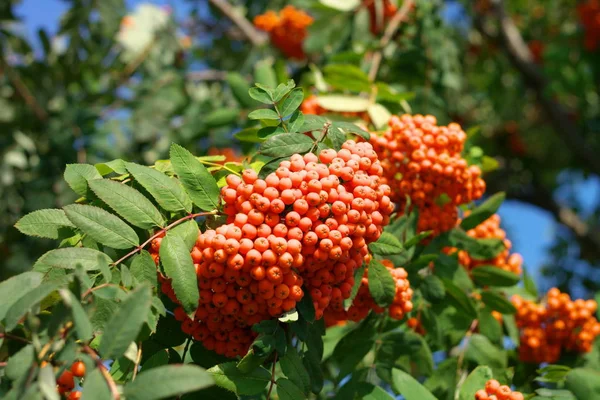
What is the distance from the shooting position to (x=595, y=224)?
6871 mm

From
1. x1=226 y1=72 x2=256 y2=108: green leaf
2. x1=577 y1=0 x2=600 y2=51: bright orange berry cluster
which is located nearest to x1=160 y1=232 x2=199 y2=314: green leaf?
x1=226 y1=72 x2=256 y2=108: green leaf

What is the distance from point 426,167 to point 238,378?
0.89 meters

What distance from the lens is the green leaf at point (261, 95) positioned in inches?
71.2

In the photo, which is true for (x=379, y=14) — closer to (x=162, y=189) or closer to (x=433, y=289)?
(x=433, y=289)

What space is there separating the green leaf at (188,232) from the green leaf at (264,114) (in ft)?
1.12

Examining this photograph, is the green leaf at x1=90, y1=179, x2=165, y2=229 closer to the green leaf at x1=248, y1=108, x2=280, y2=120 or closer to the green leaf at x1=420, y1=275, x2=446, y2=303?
the green leaf at x1=248, y1=108, x2=280, y2=120

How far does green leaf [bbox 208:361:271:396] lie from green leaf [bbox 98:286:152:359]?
336 mm

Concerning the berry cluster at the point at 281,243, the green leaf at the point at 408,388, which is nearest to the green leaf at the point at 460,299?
the green leaf at the point at 408,388

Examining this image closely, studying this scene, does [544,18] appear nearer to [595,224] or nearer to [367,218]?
[595,224]

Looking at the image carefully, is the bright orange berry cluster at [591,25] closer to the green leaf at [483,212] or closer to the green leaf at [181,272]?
the green leaf at [483,212]

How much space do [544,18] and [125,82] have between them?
455 centimetres

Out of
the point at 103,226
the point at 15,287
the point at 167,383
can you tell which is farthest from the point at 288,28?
the point at 167,383

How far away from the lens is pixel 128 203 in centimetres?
160

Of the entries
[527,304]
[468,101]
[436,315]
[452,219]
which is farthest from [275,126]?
[468,101]
